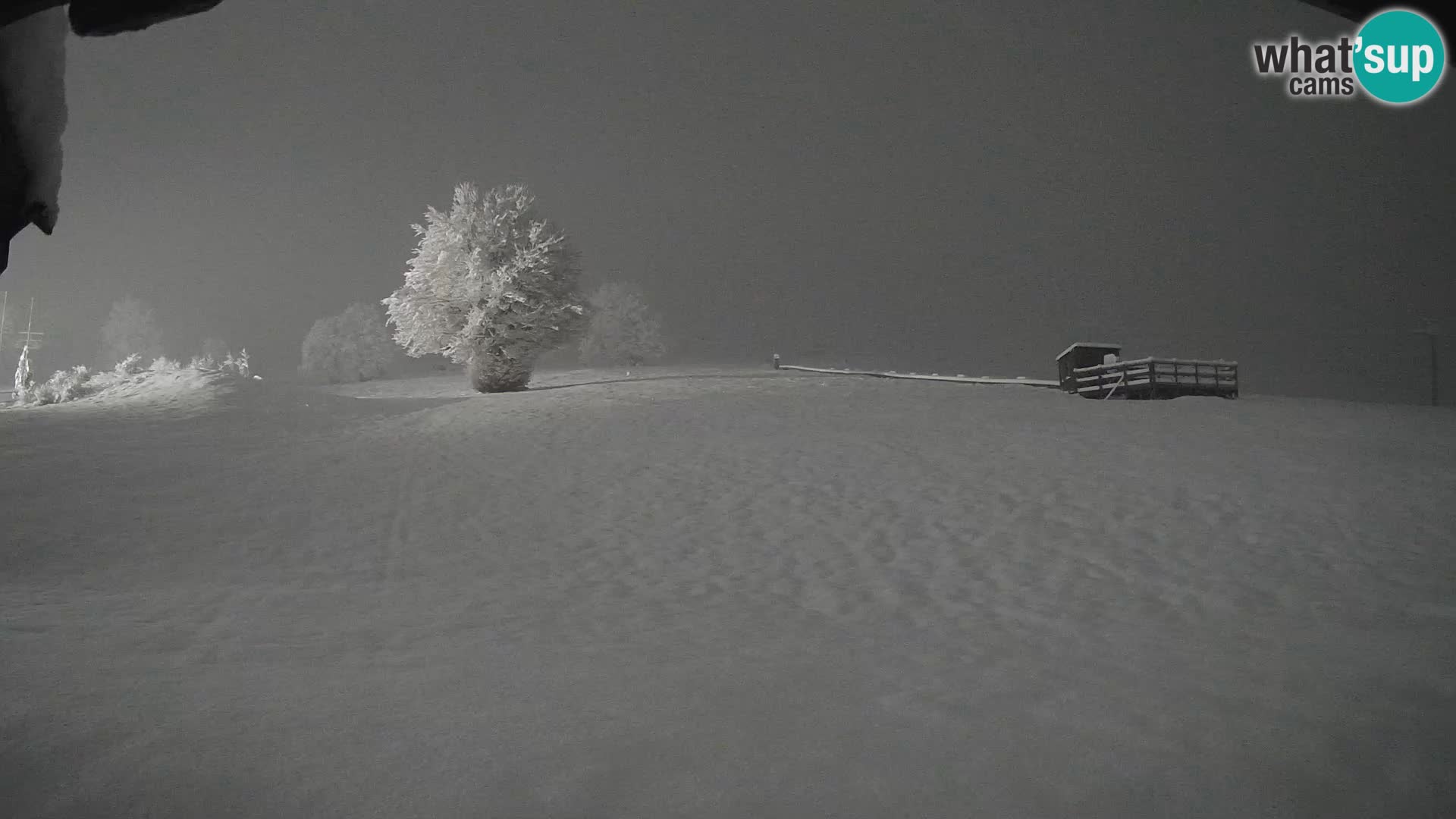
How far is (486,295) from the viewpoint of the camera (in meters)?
30.7

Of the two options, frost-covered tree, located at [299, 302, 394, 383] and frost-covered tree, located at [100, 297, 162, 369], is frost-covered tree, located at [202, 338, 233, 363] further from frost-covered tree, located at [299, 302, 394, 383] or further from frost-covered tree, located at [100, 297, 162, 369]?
frost-covered tree, located at [299, 302, 394, 383]

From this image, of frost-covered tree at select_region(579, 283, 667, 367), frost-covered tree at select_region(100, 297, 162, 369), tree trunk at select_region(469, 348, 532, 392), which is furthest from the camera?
frost-covered tree at select_region(100, 297, 162, 369)

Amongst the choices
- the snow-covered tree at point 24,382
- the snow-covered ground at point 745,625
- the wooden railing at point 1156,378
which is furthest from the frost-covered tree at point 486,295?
the wooden railing at point 1156,378

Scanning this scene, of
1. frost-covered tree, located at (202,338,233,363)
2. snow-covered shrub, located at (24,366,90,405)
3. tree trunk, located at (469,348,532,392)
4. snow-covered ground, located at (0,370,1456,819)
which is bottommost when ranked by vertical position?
snow-covered ground, located at (0,370,1456,819)

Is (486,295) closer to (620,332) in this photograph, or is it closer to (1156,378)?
(1156,378)

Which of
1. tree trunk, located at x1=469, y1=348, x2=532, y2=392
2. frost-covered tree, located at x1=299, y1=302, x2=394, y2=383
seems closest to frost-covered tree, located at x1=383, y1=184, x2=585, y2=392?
tree trunk, located at x1=469, y1=348, x2=532, y2=392

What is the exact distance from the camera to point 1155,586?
9.00 metres

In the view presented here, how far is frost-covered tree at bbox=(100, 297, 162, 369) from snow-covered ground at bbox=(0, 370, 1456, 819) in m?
81.2

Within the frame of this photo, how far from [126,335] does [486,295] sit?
7964cm

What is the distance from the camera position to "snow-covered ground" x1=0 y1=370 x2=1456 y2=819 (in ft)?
13.8

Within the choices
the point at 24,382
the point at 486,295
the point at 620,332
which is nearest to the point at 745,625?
the point at 486,295

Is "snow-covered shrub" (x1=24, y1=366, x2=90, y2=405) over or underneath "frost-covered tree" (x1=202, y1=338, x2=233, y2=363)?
underneath

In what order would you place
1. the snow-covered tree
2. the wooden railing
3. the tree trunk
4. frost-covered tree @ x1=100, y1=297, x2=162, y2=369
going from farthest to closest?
frost-covered tree @ x1=100, y1=297, x2=162, y2=369 < the snow-covered tree < the tree trunk < the wooden railing

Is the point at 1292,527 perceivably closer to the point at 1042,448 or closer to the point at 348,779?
the point at 1042,448
